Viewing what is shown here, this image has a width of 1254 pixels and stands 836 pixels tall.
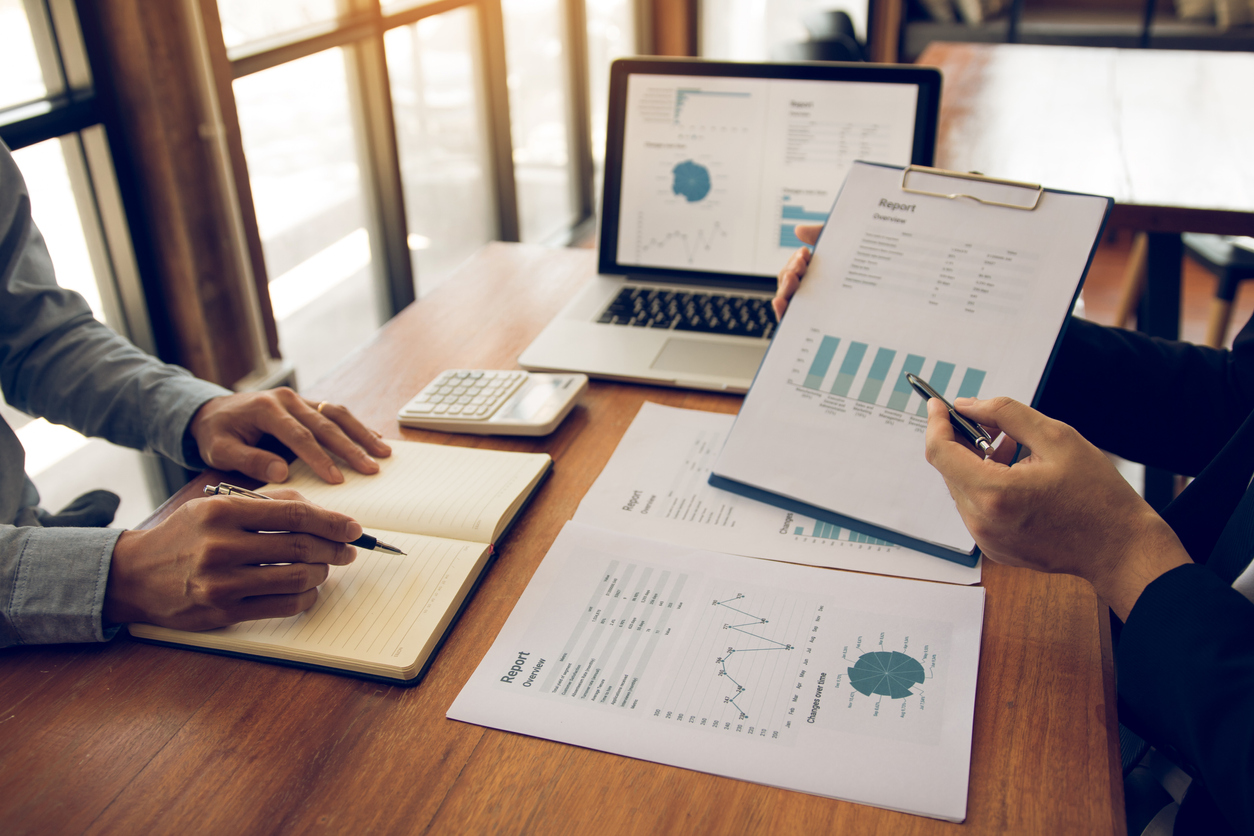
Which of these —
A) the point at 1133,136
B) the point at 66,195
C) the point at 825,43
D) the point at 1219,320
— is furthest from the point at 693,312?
the point at 825,43

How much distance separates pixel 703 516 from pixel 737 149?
63cm

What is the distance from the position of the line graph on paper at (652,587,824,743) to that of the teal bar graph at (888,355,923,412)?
0.24 metres

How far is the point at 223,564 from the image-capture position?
27.0 inches

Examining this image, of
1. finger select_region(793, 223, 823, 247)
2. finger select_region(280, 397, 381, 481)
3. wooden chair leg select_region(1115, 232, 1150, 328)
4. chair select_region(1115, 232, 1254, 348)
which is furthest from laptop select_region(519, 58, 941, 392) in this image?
wooden chair leg select_region(1115, 232, 1150, 328)

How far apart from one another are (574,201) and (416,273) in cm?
136

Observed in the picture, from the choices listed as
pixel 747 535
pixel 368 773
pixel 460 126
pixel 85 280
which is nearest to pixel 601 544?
pixel 747 535

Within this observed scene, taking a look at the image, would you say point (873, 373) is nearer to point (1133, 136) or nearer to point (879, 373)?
point (879, 373)

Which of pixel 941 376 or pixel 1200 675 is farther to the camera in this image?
pixel 941 376

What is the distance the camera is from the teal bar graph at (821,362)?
88 centimetres

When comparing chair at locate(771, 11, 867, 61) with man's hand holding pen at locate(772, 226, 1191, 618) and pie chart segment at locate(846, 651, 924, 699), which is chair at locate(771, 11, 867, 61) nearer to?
man's hand holding pen at locate(772, 226, 1191, 618)

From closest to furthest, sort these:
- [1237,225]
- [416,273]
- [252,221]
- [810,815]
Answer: [810,815] → [1237,225] → [252,221] → [416,273]

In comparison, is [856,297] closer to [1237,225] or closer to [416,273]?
[1237,225]

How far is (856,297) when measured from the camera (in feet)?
2.88

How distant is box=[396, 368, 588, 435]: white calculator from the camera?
0.99m
